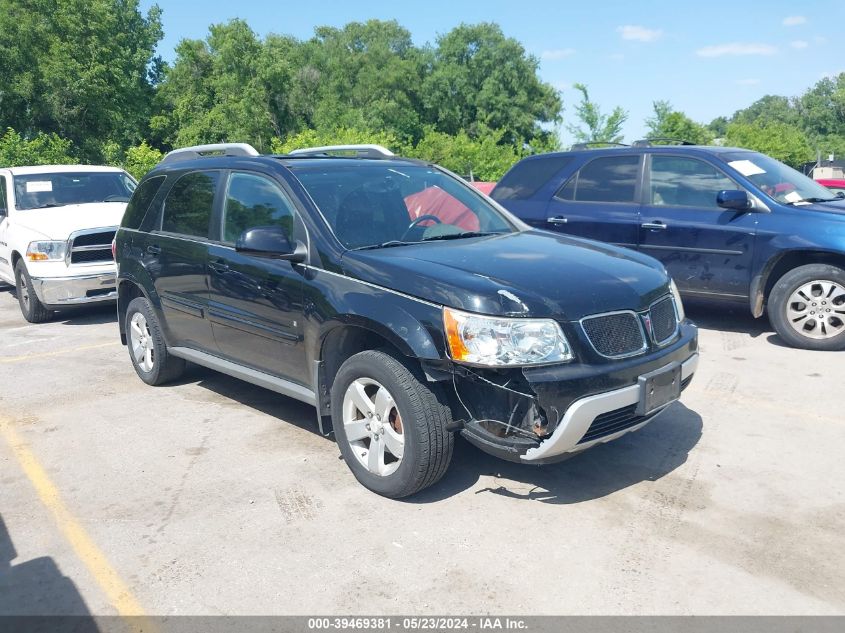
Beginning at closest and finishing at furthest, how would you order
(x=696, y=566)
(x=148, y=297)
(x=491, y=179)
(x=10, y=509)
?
(x=696, y=566)
(x=10, y=509)
(x=148, y=297)
(x=491, y=179)

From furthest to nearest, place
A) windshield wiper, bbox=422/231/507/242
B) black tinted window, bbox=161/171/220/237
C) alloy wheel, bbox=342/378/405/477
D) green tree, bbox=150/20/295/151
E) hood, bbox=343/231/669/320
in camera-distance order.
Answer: green tree, bbox=150/20/295/151
black tinted window, bbox=161/171/220/237
windshield wiper, bbox=422/231/507/242
alloy wheel, bbox=342/378/405/477
hood, bbox=343/231/669/320

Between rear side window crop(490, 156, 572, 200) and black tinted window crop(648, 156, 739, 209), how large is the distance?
106cm

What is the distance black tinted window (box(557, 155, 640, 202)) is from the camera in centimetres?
805

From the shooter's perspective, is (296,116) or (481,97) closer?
(296,116)

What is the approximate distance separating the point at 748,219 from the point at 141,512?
5799 mm

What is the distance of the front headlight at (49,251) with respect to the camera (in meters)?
8.88

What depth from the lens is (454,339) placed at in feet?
12.0

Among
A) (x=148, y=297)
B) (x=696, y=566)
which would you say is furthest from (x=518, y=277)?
(x=148, y=297)

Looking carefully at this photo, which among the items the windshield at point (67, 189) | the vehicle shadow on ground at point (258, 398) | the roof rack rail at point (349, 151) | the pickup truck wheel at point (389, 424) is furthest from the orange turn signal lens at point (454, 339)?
the windshield at point (67, 189)

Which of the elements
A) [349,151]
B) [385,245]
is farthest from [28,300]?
[385,245]

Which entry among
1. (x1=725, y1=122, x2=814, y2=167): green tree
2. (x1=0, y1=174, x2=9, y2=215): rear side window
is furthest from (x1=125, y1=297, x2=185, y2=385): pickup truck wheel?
(x1=725, y1=122, x2=814, y2=167): green tree

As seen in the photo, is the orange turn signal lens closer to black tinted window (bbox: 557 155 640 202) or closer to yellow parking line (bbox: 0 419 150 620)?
yellow parking line (bbox: 0 419 150 620)

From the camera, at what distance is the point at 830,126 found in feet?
296

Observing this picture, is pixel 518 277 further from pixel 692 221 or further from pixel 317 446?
pixel 692 221
